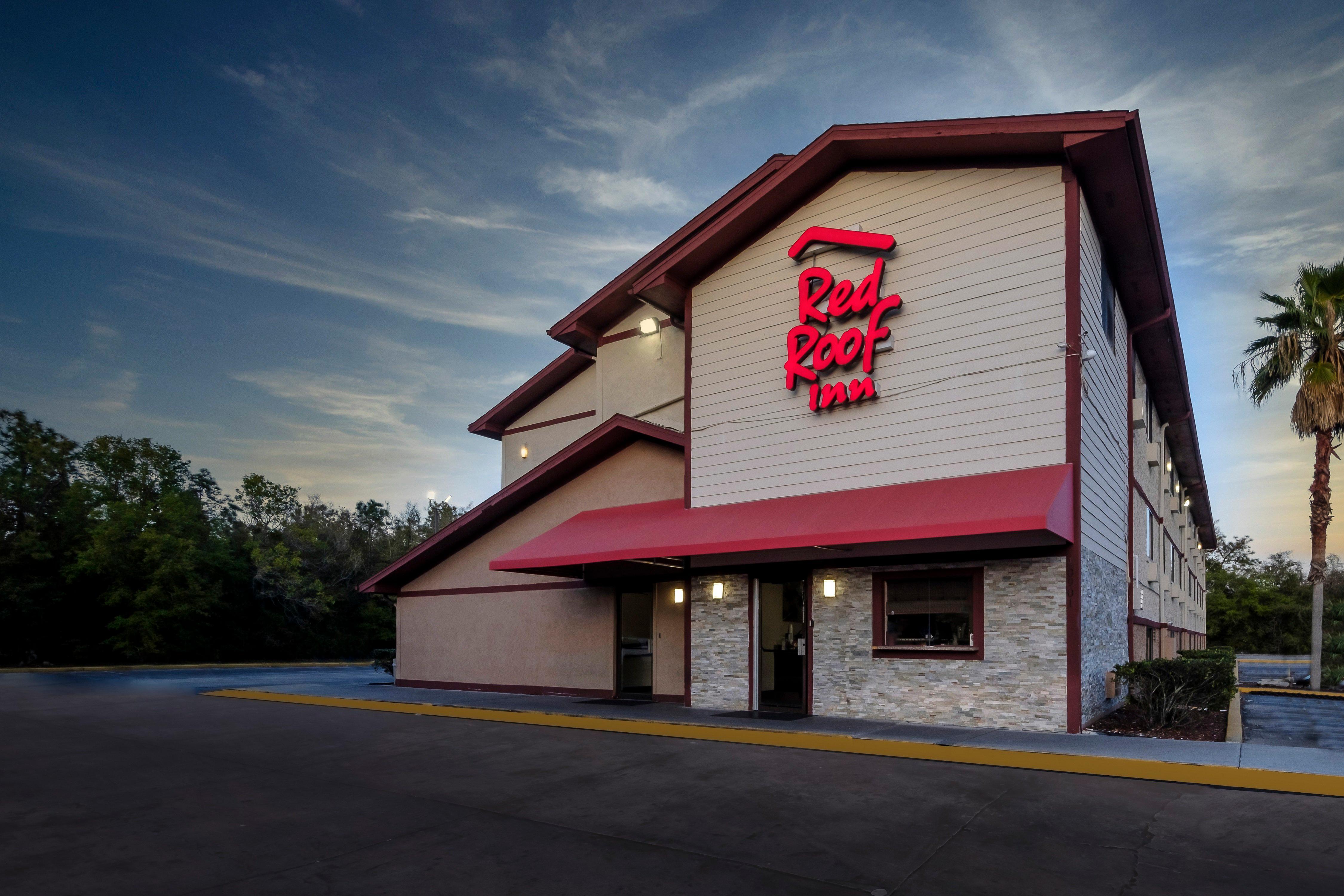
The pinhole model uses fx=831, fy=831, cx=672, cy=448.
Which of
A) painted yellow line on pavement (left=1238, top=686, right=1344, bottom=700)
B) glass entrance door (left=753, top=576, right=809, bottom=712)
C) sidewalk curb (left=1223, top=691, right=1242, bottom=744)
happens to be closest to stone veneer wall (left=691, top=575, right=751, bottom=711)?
glass entrance door (left=753, top=576, right=809, bottom=712)

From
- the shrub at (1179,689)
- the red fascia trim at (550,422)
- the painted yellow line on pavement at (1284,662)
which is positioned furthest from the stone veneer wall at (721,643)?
the painted yellow line on pavement at (1284,662)

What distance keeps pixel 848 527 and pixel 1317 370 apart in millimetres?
16946

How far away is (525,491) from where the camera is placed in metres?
18.1

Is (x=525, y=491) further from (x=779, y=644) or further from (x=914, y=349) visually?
(x=914, y=349)

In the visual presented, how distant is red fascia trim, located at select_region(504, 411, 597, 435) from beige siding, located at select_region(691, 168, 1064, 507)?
729 centimetres

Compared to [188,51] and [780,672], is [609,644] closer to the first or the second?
[780,672]

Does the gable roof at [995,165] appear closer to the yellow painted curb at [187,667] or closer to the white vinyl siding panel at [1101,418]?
the white vinyl siding panel at [1101,418]

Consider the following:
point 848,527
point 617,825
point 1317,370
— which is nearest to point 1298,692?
point 1317,370

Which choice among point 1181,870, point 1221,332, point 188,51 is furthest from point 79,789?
point 1221,332

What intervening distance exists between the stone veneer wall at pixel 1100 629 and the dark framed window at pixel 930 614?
133 cm

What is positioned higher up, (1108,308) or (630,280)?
(630,280)

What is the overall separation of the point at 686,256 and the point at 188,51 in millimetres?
15132

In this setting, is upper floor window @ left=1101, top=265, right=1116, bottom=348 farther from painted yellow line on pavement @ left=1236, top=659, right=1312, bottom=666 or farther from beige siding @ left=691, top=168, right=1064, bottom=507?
painted yellow line on pavement @ left=1236, top=659, right=1312, bottom=666

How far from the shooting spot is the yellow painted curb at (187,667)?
27906 millimetres
